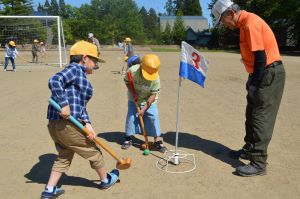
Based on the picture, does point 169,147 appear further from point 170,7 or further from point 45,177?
point 170,7

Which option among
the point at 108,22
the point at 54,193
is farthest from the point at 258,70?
the point at 108,22

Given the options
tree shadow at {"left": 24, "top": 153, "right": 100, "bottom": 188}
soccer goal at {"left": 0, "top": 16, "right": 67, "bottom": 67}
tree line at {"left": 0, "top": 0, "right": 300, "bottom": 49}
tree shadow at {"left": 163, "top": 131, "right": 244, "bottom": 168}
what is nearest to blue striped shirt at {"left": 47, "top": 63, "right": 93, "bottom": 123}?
tree shadow at {"left": 24, "top": 153, "right": 100, "bottom": 188}

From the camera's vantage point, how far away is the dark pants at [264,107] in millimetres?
4133

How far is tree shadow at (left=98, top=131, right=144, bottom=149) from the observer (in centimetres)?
554

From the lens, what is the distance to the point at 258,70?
4012mm

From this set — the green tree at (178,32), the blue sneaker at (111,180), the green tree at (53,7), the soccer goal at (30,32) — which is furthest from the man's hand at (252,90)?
the green tree at (53,7)

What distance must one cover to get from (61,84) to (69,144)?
645 millimetres

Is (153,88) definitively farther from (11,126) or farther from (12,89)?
(12,89)

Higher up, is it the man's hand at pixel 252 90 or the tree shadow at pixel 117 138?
the man's hand at pixel 252 90

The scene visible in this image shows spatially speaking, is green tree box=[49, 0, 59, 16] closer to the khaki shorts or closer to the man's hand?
the man's hand

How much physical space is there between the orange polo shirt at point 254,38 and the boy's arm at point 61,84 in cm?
197

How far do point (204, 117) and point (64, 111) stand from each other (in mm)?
4271

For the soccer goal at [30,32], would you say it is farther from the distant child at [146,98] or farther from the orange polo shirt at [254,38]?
the orange polo shirt at [254,38]

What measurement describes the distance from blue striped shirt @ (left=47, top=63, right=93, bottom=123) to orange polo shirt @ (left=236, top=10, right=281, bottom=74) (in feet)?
6.07
